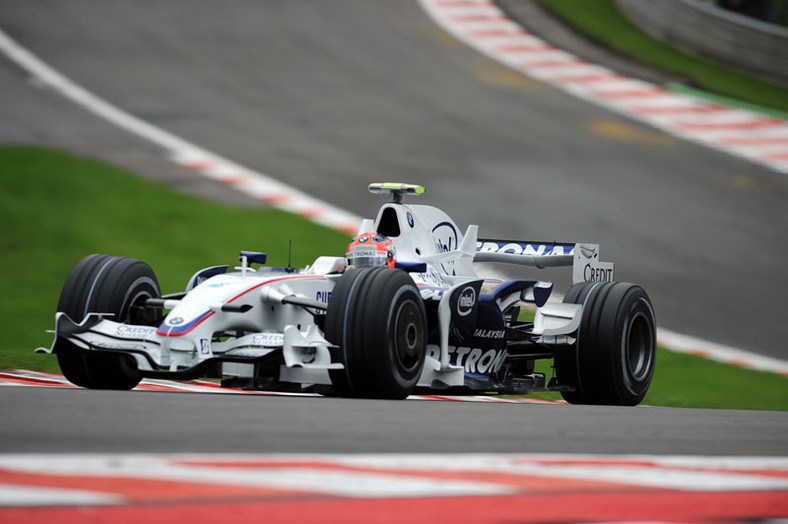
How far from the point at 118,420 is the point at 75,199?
1083cm

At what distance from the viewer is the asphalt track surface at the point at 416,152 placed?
6770mm

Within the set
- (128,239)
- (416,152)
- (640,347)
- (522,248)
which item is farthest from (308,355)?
(416,152)

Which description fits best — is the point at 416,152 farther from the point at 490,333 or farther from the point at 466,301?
the point at 466,301

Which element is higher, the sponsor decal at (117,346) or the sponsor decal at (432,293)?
the sponsor decal at (432,293)

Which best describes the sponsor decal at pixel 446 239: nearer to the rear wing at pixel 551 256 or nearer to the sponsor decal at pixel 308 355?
the rear wing at pixel 551 256

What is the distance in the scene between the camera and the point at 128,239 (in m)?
14.8

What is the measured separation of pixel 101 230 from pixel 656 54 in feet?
47.6

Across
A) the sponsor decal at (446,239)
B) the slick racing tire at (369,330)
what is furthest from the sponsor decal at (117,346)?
the sponsor decal at (446,239)

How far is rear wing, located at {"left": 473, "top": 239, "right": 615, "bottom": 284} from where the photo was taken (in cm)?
1055

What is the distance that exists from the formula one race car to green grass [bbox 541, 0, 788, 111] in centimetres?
1421

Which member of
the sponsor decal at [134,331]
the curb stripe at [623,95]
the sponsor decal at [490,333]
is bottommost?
the sponsor decal at [134,331]

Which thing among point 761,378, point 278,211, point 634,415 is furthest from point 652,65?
point 634,415

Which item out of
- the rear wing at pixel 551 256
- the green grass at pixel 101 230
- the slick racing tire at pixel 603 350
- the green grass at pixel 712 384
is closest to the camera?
the slick racing tire at pixel 603 350

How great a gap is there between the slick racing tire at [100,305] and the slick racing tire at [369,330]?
1.56m
